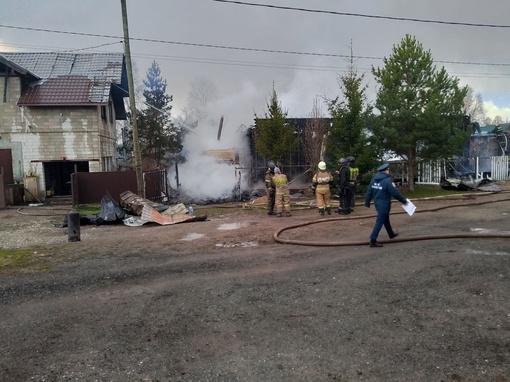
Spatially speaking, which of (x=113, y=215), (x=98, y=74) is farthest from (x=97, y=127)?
(x=113, y=215)

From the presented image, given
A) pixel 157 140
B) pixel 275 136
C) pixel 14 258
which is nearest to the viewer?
pixel 14 258

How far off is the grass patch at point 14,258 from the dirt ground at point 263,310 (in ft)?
0.21

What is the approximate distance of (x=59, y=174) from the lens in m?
21.4

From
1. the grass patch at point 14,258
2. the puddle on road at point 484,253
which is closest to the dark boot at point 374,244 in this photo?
the puddle on road at point 484,253

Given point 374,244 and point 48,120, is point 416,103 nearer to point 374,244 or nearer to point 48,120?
point 374,244

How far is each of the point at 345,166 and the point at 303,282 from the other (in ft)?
23.0

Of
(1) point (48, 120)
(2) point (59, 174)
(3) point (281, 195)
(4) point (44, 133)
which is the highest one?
(1) point (48, 120)

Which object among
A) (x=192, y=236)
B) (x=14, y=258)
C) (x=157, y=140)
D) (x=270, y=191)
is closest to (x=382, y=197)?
(x=192, y=236)

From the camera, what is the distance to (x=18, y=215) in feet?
47.4

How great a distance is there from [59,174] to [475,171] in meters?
21.7

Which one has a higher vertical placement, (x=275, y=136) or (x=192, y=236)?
(x=275, y=136)

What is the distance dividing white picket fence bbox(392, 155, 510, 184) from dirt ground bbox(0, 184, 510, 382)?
10550 millimetres

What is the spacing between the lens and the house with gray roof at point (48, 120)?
1911 centimetres

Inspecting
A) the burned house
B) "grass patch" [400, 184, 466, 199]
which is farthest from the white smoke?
"grass patch" [400, 184, 466, 199]
